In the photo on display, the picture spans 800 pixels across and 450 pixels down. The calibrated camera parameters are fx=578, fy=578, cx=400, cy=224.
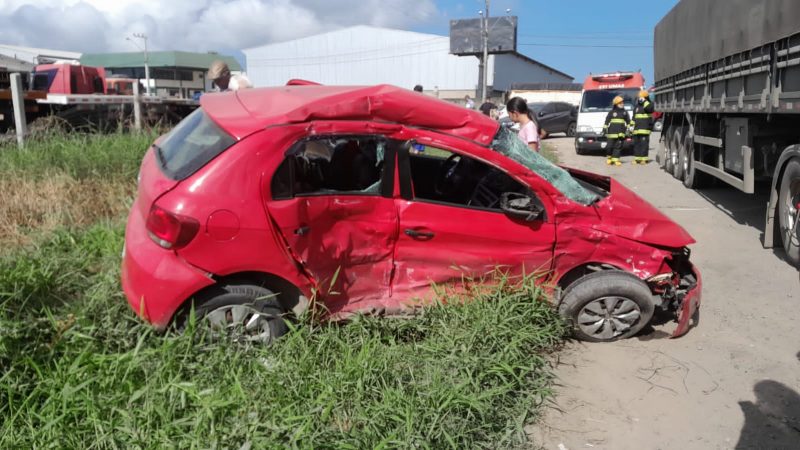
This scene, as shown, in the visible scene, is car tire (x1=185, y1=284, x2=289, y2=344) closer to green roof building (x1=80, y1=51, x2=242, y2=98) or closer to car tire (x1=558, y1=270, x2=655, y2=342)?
car tire (x1=558, y1=270, x2=655, y2=342)

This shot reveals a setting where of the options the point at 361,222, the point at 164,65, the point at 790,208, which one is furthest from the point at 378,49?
the point at 361,222

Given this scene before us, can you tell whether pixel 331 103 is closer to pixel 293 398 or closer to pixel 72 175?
pixel 293 398

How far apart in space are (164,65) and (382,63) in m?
27.6

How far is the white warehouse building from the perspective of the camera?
58.6m

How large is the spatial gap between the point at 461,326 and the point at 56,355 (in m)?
2.31

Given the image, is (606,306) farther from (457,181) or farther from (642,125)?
(642,125)

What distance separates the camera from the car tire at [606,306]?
3895 millimetres

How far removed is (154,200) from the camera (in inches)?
129

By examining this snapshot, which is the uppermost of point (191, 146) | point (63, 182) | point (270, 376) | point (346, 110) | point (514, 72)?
point (514, 72)

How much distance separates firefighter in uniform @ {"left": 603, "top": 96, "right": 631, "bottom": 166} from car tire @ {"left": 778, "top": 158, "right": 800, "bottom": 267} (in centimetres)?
872

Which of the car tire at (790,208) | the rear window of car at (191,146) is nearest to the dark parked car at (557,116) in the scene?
the car tire at (790,208)

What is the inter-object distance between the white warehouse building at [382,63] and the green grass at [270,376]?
54.1 meters

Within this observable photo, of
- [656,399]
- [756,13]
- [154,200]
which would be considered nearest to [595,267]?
[656,399]

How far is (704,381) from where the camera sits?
3.62m
